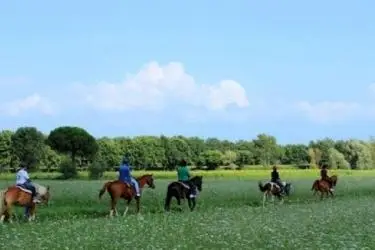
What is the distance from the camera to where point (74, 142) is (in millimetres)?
122375

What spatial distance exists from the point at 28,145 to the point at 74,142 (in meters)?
12.9

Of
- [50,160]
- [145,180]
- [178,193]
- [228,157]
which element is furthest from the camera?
[228,157]

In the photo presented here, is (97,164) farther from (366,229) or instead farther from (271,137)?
(271,137)

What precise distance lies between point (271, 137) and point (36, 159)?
231ft

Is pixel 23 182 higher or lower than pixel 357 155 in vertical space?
lower

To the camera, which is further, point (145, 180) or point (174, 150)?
point (174, 150)

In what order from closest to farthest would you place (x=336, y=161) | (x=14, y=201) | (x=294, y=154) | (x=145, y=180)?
(x=14, y=201)
(x=145, y=180)
(x=336, y=161)
(x=294, y=154)

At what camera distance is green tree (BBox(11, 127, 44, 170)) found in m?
127

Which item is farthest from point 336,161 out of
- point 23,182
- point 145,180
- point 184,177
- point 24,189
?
point 24,189

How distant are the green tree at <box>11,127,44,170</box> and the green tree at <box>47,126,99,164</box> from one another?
4.26 meters

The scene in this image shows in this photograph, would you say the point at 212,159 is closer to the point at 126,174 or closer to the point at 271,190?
the point at 271,190

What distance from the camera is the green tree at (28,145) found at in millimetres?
127250

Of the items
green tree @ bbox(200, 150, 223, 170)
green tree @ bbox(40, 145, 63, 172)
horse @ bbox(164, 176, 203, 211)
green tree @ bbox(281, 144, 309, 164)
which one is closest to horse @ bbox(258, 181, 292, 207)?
horse @ bbox(164, 176, 203, 211)

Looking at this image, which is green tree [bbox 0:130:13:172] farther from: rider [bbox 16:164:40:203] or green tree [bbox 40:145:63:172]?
→ rider [bbox 16:164:40:203]
